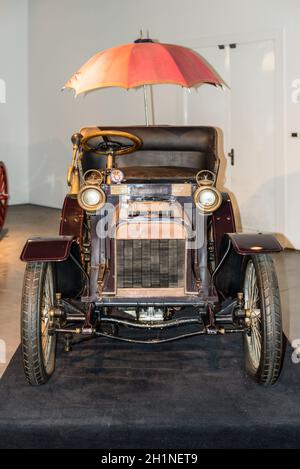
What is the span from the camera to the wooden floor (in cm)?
408

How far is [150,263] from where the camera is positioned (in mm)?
3322

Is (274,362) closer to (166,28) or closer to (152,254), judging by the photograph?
(152,254)

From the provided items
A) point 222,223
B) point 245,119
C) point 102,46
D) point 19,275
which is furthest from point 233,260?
point 102,46

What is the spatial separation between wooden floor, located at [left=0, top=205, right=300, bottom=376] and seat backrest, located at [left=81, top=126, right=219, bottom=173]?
1158 mm

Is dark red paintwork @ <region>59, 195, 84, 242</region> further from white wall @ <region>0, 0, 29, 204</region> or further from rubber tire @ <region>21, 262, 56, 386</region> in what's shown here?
white wall @ <region>0, 0, 29, 204</region>


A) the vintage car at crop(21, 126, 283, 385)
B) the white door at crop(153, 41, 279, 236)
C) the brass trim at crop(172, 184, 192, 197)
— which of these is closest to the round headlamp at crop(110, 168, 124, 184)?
the vintage car at crop(21, 126, 283, 385)

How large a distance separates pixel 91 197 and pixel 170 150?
140 centimetres

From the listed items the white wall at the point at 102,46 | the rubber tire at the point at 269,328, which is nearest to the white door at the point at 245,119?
the white wall at the point at 102,46

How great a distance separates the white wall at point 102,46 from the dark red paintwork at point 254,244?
3495 millimetres

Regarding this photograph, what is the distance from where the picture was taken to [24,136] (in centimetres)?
1029

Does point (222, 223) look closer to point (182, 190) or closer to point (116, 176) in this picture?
point (182, 190)

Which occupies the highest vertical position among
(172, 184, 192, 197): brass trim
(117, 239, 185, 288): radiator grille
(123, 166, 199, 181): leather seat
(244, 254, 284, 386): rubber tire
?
(123, 166, 199, 181): leather seat

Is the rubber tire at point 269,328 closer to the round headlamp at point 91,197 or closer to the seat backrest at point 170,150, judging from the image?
the round headlamp at point 91,197

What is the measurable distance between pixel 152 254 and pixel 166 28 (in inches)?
203
